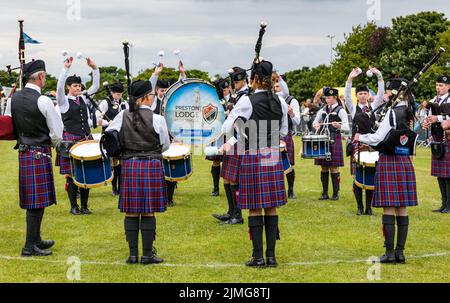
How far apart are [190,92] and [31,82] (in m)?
3.32

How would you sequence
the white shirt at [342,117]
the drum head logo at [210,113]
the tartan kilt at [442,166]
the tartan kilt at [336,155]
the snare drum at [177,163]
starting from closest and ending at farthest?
the snare drum at [177,163] < the tartan kilt at [442,166] < the white shirt at [342,117] < the drum head logo at [210,113] < the tartan kilt at [336,155]

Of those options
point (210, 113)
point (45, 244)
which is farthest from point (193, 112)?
point (45, 244)

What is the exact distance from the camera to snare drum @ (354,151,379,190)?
8320 mm

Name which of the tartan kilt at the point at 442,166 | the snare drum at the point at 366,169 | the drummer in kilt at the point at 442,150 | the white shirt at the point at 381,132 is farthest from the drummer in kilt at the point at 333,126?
the white shirt at the point at 381,132

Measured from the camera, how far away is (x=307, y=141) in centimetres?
947

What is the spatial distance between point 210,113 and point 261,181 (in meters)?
3.76

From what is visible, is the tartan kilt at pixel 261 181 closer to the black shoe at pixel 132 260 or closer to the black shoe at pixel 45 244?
the black shoe at pixel 132 260

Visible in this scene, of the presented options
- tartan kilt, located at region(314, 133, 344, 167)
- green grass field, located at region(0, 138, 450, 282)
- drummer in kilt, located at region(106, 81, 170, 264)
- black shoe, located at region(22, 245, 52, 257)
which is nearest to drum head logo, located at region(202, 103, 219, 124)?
green grass field, located at region(0, 138, 450, 282)

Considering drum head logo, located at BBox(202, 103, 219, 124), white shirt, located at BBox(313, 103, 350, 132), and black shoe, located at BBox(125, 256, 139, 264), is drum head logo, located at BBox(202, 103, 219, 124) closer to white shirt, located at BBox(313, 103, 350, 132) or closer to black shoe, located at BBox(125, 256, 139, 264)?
white shirt, located at BBox(313, 103, 350, 132)

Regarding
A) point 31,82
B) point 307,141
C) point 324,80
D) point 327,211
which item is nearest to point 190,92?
point 307,141

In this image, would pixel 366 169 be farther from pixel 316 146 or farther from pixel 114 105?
pixel 114 105

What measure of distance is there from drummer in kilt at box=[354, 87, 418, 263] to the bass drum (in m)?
3.55

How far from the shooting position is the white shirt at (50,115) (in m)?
6.27

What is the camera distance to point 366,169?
8383mm
